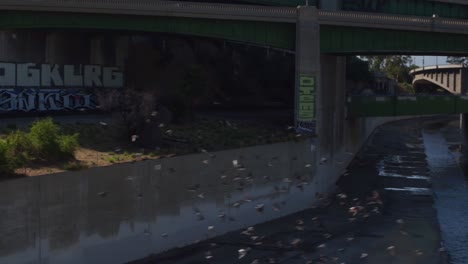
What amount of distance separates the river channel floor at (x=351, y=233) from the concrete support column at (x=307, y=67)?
204 inches

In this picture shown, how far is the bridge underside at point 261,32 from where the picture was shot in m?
38.8

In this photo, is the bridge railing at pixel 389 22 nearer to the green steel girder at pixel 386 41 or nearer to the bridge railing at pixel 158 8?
the green steel girder at pixel 386 41

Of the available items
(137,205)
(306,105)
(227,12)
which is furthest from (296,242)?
(227,12)

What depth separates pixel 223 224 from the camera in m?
31.1

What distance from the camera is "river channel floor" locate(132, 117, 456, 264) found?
90.1ft

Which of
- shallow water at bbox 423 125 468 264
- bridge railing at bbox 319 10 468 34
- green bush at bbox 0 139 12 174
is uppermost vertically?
bridge railing at bbox 319 10 468 34

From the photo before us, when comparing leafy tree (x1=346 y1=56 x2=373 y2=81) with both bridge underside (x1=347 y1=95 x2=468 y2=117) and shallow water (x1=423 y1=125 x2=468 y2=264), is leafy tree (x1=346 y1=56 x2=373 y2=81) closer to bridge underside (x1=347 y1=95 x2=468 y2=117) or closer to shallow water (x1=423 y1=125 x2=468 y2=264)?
shallow water (x1=423 y1=125 x2=468 y2=264)

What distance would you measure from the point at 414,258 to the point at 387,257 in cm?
113

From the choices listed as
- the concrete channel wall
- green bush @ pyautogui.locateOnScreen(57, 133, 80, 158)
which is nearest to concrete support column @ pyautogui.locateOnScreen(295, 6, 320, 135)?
the concrete channel wall

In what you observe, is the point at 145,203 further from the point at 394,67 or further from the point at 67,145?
the point at 394,67

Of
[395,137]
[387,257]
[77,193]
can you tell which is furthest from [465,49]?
[395,137]

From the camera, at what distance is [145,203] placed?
26.3 metres

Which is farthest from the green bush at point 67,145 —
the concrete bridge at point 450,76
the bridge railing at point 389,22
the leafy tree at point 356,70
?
the concrete bridge at point 450,76

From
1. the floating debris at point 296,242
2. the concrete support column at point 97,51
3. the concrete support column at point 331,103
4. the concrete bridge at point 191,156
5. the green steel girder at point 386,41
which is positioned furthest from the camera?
the concrete support column at point 97,51
